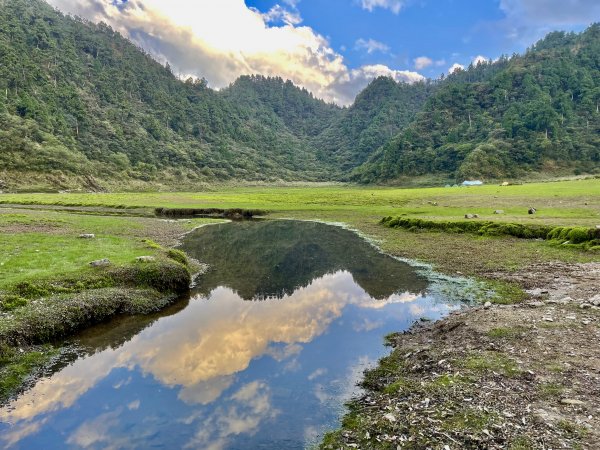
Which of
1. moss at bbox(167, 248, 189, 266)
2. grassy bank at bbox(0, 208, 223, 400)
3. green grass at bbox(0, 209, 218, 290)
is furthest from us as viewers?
moss at bbox(167, 248, 189, 266)

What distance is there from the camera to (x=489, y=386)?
521 inches

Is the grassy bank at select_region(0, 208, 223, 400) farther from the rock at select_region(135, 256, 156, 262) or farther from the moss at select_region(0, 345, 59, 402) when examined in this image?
the rock at select_region(135, 256, 156, 262)

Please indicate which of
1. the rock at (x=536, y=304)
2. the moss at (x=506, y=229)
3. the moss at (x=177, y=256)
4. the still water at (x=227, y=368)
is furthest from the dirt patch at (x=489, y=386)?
the moss at (x=506, y=229)

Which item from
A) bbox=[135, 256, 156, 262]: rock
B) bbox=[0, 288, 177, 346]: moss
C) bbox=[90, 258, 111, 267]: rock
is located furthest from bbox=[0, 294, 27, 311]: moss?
bbox=[135, 256, 156, 262]: rock

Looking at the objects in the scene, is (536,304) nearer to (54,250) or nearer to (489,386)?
(489,386)

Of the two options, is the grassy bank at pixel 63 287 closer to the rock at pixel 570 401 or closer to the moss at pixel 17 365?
the moss at pixel 17 365

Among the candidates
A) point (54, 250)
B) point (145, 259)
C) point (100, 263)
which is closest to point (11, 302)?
point (100, 263)

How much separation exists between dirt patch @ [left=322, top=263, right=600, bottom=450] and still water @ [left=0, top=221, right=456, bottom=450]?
174 centimetres

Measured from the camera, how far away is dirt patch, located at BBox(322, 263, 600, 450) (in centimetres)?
1064

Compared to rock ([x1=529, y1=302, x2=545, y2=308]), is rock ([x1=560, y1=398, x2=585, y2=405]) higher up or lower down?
higher up

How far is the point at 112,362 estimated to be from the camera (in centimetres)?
1892

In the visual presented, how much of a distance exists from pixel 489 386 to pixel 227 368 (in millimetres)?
11014

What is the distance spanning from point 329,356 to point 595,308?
47.2 ft

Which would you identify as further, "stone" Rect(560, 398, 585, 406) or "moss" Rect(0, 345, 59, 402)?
"moss" Rect(0, 345, 59, 402)
